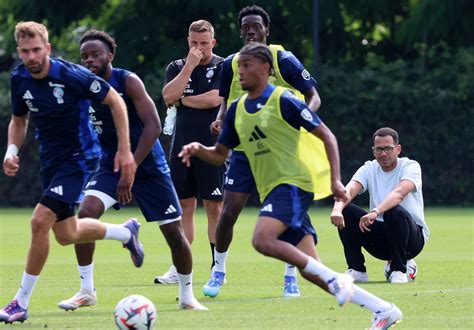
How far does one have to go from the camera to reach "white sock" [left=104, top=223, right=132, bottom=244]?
9.76m

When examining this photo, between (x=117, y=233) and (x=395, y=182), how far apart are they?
148 inches

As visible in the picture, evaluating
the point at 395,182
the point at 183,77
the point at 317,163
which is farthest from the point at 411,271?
the point at 317,163

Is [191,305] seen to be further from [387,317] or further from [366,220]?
[366,220]

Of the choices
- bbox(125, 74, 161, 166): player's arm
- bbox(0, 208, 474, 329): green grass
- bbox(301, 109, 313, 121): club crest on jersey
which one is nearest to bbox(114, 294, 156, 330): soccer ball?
bbox(0, 208, 474, 329): green grass

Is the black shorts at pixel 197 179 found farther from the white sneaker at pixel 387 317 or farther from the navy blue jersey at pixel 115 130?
the white sneaker at pixel 387 317

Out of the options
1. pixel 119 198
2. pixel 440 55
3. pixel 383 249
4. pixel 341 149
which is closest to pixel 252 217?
pixel 341 149

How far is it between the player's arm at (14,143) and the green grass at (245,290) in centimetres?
117

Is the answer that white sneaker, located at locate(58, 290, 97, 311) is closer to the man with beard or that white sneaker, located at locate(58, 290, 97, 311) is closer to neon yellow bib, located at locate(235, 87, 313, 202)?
the man with beard

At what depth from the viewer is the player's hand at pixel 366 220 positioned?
11.9 meters

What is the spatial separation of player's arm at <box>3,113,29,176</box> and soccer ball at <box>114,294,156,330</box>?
162 cm

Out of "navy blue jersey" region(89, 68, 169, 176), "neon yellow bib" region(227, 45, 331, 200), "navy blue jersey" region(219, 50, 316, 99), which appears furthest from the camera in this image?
"navy blue jersey" region(219, 50, 316, 99)

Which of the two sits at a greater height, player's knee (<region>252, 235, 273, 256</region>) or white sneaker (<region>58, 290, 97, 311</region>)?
player's knee (<region>252, 235, 273, 256</region>)

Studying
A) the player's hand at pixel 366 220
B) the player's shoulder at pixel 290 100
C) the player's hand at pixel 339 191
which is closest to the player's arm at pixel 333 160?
the player's hand at pixel 339 191

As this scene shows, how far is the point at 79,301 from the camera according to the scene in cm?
1027
